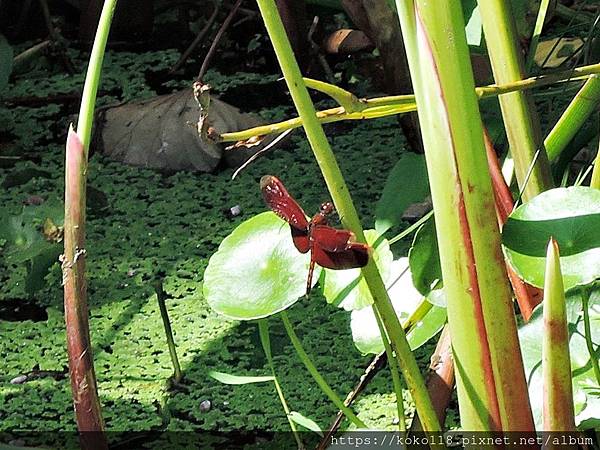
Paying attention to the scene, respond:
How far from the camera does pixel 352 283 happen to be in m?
0.71

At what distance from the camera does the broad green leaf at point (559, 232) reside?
62 centimetres

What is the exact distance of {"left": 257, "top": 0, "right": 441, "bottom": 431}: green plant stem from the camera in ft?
1.73

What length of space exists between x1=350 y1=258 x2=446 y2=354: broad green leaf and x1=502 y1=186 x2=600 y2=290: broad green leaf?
0.14 m

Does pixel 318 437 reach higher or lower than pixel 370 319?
lower

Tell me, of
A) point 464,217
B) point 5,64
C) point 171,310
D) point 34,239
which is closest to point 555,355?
point 464,217

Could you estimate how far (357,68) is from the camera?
5.22ft

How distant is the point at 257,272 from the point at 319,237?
0.14 meters

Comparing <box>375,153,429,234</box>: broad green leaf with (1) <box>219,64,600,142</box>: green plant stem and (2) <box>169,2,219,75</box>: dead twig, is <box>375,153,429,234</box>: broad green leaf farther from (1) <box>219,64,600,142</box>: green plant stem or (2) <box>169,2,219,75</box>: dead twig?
(2) <box>169,2,219,75</box>: dead twig

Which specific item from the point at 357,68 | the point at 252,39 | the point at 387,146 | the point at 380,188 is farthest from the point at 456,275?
the point at 252,39

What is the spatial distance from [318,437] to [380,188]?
19.6 inches

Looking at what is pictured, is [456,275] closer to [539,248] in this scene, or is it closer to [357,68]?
[539,248]

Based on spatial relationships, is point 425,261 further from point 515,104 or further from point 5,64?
point 5,64

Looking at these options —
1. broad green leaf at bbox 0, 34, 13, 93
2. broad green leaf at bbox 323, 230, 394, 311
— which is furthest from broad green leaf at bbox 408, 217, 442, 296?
broad green leaf at bbox 0, 34, 13, 93

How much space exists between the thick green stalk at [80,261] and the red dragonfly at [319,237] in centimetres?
19
